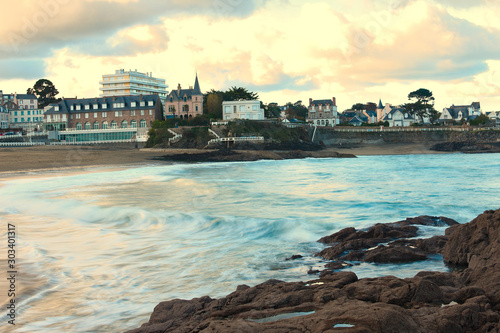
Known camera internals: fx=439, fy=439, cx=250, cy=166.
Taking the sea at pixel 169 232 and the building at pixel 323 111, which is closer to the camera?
the sea at pixel 169 232

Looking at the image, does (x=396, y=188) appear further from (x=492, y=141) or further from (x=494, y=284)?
(x=492, y=141)

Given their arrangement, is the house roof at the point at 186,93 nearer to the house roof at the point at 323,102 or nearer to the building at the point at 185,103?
the building at the point at 185,103

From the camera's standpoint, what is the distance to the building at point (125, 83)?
90.3 meters

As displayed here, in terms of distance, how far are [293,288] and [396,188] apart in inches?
711

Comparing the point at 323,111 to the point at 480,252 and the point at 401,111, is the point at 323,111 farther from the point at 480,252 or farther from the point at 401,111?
the point at 480,252

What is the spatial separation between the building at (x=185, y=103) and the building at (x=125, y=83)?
17775mm

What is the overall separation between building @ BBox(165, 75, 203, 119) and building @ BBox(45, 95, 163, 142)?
9.41 ft

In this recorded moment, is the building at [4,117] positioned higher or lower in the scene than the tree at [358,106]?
lower

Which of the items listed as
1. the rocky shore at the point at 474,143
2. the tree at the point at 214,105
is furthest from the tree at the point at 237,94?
the rocky shore at the point at 474,143

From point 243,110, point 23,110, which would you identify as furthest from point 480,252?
point 23,110

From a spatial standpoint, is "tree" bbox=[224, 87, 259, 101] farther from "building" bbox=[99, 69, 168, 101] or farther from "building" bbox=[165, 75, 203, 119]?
"building" bbox=[99, 69, 168, 101]

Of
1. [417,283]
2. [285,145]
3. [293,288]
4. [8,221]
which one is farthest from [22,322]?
[285,145]

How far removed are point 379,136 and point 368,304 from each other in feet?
224

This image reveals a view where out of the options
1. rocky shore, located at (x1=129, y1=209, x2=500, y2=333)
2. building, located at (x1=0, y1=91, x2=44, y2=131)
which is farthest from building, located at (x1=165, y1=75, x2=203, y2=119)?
rocky shore, located at (x1=129, y1=209, x2=500, y2=333)
